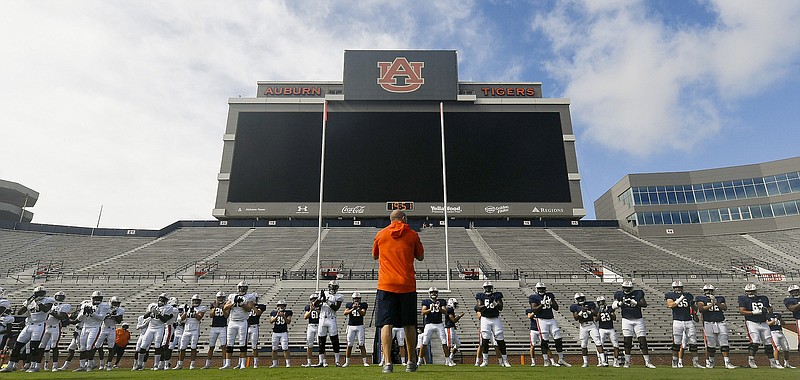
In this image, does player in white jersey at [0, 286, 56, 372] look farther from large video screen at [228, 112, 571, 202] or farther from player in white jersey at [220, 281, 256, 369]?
large video screen at [228, 112, 571, 202]

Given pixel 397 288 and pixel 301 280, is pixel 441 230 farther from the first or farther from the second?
pixel 397 288

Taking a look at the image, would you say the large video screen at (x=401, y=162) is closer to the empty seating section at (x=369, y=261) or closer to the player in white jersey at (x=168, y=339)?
the empty seating section at (x=369, y=261)

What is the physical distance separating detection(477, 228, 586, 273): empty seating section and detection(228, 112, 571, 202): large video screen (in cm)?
300

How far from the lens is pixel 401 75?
4225 centimetres

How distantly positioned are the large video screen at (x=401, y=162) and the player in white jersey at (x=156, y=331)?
26.3m

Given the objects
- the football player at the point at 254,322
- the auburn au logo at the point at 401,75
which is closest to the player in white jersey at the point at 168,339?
the football player at the point at 254,322

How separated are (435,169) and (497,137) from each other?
667 cm

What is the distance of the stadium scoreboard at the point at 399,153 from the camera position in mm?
37688

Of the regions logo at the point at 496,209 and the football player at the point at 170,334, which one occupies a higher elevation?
the regions logo at the point at 496,209

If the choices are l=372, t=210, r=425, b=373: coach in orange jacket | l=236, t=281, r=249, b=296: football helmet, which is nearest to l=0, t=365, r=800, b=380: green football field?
l=372, t=210, r=425, b=373: coach in orange jacket

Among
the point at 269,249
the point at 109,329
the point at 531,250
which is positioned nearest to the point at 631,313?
the point at 109,329

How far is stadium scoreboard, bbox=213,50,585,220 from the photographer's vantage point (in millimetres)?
37688

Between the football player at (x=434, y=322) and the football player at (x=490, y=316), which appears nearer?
the football player at (x=490, y=316)

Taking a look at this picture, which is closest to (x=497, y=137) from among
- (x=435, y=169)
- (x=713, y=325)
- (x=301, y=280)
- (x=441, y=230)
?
(x=435, y=169)
